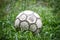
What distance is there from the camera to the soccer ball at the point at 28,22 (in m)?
4.69

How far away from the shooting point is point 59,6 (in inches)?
Answer: 226

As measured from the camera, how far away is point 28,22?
470 centimetres

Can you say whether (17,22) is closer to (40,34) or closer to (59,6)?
(40,34)

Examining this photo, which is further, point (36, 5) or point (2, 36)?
point (36, 5)

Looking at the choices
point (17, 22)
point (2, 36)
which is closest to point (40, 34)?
point (17, 22)

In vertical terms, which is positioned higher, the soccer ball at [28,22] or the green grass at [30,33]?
the soccer ball at [28,22]

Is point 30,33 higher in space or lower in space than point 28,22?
lower

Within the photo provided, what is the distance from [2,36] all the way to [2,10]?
66.6 inches

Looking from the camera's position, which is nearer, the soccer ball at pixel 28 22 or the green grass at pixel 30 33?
the green grass at pixel 30 33

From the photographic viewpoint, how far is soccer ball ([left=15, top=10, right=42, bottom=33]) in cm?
469

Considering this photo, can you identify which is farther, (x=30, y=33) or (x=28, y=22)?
(x=28, y=22)

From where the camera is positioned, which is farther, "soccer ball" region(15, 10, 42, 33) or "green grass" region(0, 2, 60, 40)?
"soccer ball" region(15, 10, 42, 33)

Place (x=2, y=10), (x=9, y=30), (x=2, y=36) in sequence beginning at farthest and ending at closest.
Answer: (x=2, y=10)
(x=9, y=30)
(x=2, y=36)

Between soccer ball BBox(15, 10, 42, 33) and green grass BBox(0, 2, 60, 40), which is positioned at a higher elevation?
soccer ball BBox(15, 10, 42, 33)
